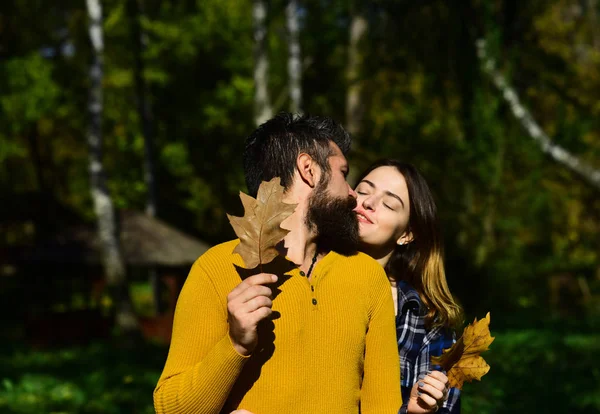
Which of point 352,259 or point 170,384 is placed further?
point 352,259

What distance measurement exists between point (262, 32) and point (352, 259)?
48.3ft

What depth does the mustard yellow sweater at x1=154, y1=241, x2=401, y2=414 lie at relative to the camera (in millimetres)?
2447

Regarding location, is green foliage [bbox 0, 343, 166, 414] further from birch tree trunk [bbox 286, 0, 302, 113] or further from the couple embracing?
birch tree trunk [bbox 286, 0, 302, 113]

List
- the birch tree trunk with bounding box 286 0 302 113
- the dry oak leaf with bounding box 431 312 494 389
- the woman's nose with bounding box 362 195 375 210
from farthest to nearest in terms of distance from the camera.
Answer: the birch tree trunk with bounding box 286 0 302 113
the woman's nose with bounding box 362 195 375 210
the dry oak leaf with bounding box 431 312 494 389

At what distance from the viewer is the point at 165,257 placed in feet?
80.3

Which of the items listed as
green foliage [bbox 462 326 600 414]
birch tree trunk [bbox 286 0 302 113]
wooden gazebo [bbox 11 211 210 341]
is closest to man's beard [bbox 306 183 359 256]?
green foliage [bbox 462 326 600 414]

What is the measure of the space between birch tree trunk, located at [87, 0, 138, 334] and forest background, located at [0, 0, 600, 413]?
4 centimetres

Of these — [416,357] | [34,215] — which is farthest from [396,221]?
[34,215]

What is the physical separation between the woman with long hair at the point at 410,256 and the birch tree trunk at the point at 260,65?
40.7 feet

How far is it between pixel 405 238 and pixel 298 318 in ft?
4.00

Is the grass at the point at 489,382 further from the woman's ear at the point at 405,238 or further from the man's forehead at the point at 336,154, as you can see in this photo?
the man's forehead at the point at 336,154

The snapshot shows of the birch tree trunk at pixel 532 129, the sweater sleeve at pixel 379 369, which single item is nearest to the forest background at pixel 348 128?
the birch tree trunk at pixel 532 129

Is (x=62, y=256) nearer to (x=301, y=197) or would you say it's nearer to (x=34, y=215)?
(x=34, y=215)

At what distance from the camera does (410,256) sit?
3748mm
